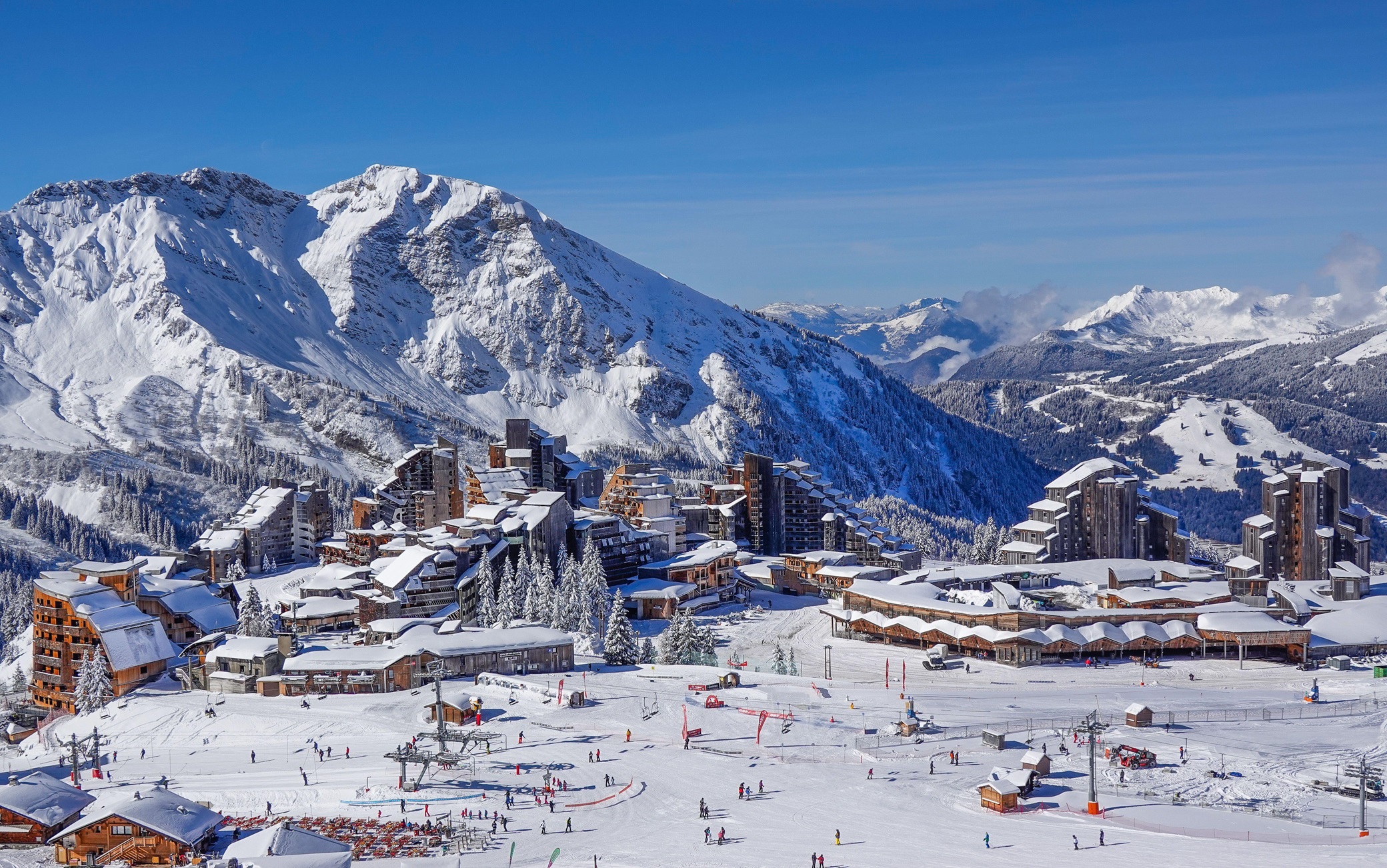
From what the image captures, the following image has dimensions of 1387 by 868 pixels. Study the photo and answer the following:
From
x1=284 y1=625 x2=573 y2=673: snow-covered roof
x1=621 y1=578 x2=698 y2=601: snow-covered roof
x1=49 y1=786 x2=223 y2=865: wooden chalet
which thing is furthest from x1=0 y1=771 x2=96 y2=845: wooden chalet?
x1=621 y1=578 x2=698 y2=601: snow-covered roof

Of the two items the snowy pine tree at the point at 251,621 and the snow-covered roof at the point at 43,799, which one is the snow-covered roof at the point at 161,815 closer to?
the snow-covered roof at the point at 43,799

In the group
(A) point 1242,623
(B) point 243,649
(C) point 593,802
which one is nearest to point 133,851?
(C) point 593,802

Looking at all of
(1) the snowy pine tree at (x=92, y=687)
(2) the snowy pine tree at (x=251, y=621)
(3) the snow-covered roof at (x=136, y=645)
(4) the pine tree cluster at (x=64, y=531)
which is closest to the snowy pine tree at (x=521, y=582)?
(2) the snowy pine tree at (x=251, y=621)

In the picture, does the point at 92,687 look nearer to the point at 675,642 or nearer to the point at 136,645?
the point at 136,645

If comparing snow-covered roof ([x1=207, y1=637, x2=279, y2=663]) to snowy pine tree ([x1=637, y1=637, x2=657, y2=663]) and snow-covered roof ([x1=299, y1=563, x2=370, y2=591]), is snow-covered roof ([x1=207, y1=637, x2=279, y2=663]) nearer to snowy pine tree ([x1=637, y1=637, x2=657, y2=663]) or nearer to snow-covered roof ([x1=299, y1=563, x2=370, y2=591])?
snow-covered roof ([x1=299, y1=563, x2=370, y2=591])

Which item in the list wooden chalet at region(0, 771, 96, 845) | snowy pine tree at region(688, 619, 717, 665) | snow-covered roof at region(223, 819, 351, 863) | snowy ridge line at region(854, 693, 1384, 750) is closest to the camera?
snow-covered roof at region(223, 819, 351, 863)

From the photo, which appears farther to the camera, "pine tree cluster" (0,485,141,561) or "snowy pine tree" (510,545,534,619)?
"pine tree cluster" (0,485,141,561)
